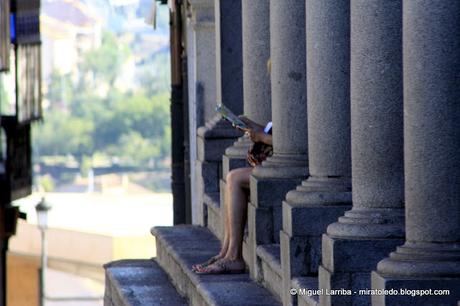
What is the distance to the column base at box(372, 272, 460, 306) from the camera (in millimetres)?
8469

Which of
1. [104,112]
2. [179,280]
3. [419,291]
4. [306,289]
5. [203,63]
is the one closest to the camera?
[419,291]

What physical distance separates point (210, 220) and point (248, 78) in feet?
6.66

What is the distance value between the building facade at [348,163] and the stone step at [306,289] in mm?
14

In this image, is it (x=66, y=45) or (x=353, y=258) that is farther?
(x=66, y=45)

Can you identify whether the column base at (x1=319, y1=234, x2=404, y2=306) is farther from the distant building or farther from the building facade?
the distant building

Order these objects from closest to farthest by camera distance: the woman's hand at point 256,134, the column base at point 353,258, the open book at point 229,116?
the column base at point 353,258 → the open book at point 229,116 → the woman's hand at point 256,134

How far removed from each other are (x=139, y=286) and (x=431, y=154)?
5773mm

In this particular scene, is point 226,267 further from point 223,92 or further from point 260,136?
point 223,92

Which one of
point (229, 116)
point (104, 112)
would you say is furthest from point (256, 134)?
point (104, 112)

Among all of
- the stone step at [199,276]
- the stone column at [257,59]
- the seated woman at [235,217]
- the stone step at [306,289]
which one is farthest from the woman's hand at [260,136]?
the stone step at [306,289]

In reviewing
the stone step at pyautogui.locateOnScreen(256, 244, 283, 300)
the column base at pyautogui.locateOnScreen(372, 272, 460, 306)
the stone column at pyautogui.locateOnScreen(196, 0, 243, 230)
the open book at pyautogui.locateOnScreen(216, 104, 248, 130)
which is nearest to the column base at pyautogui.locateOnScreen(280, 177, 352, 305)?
the stone step at pyautogui.locateOnScreen(256, 244, 283, 300)

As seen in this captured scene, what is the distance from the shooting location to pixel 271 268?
39.0 ft

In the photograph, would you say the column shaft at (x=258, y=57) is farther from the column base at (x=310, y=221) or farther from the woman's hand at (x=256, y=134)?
the column base at (x=310, y=221)

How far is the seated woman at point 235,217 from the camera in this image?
12.7m
